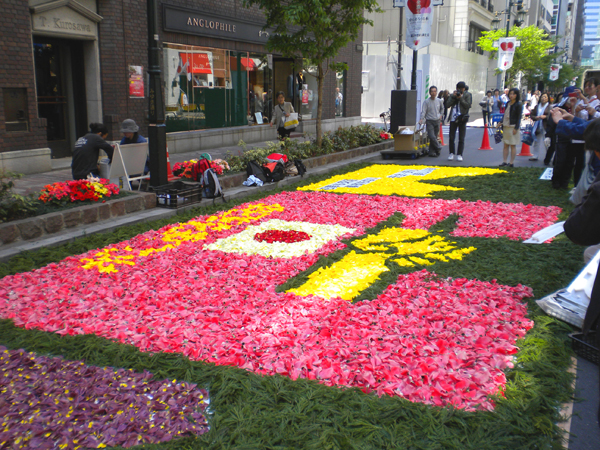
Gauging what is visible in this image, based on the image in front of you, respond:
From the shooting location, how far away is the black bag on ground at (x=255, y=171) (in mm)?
11367

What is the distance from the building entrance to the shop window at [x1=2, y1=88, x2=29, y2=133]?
1.29 m

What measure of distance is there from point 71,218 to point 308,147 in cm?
821

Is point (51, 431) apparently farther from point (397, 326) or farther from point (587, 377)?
point (587, 377)

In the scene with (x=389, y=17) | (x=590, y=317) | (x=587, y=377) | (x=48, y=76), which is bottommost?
(x=587, y=377)

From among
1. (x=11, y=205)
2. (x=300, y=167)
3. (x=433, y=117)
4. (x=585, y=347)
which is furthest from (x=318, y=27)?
(x=585, y=347)

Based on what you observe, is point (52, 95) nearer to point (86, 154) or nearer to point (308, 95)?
point (86, 154)

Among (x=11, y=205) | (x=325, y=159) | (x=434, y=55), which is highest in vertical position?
(x=434, y=55)

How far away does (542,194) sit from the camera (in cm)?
1057

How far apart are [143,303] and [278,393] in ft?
6.90

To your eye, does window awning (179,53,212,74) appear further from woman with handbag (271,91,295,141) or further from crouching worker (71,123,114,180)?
crouching worker (71,123,114,180)

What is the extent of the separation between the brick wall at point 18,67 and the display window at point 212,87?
490 cm

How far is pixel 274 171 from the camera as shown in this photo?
460 inches

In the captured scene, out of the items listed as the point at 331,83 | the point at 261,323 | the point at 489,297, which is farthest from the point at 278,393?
the point at 331,83

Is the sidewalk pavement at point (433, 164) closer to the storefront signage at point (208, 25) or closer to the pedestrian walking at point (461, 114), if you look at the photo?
the pedestrian walking at point (461, 114)
